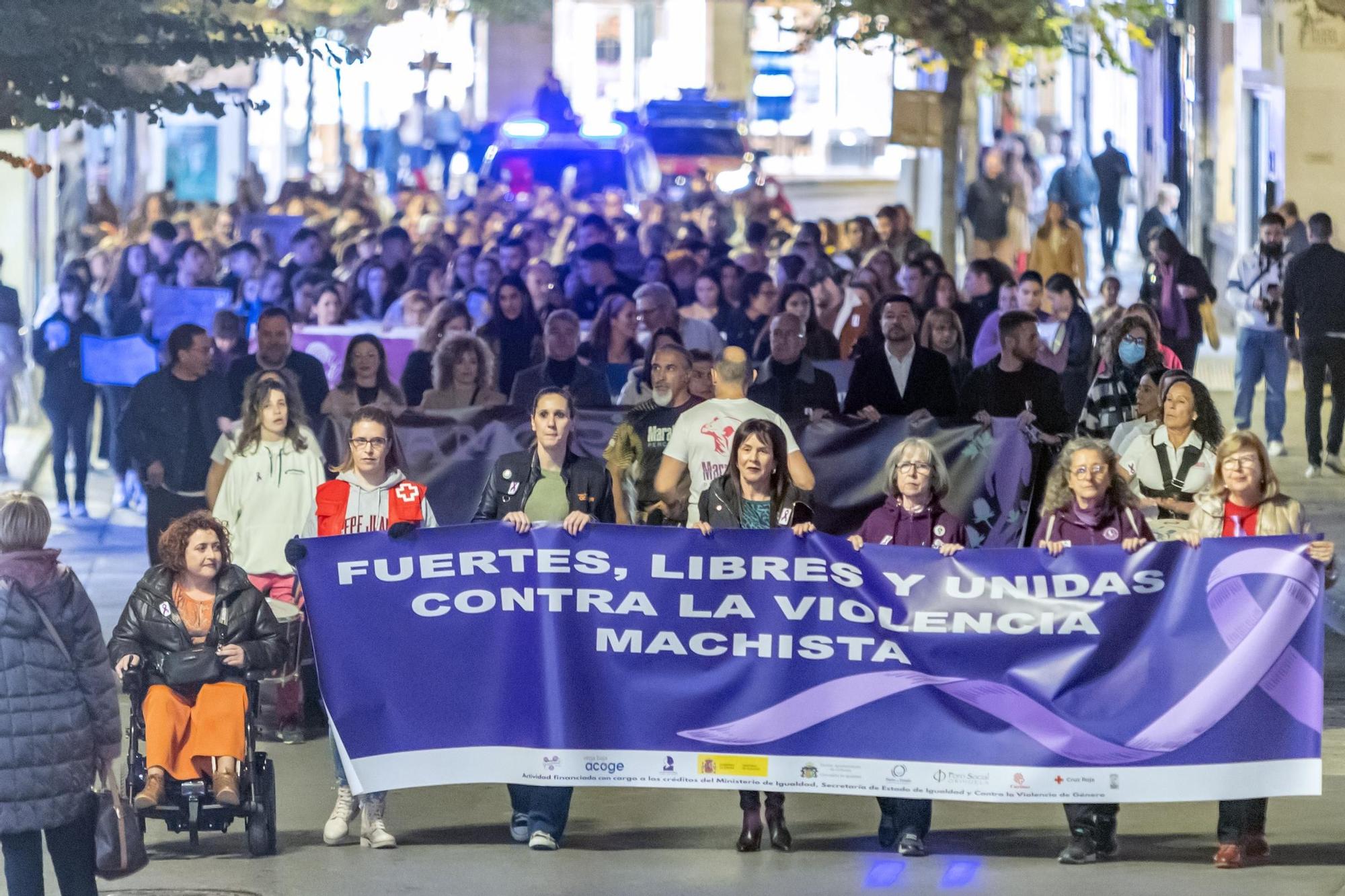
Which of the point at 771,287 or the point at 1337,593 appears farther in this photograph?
the point at 771,287

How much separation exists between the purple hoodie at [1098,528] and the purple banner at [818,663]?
7.6 inches

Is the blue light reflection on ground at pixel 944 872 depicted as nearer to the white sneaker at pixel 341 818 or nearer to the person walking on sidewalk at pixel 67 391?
the white sneaker at pixel 341 818

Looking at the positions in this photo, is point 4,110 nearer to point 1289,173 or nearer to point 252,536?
point 252,536

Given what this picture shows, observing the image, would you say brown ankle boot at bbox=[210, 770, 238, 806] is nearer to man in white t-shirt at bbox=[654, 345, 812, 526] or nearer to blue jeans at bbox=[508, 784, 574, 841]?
blue jeans at bbox=[508, 784, 574, 841]


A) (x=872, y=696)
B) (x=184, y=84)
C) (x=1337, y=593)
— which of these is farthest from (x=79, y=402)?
(x=872, y=696)

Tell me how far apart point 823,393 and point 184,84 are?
5298mm

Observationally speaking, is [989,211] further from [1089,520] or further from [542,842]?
[542,842]

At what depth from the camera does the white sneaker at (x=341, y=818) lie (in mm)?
9273

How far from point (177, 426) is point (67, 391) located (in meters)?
4.48

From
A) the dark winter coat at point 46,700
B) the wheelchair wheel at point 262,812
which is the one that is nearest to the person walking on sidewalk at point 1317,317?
the wheelchair wheel at point 262,812

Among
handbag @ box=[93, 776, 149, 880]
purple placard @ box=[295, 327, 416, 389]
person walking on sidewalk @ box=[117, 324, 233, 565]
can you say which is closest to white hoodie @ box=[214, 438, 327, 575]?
person walking on sidewalk @ box=[117, 324, 233, 565]

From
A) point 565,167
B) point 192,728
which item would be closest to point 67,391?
point 192,728

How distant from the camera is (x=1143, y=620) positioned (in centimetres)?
891

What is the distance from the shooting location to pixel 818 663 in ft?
29.7
